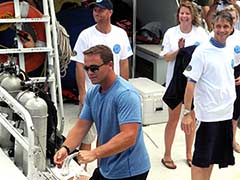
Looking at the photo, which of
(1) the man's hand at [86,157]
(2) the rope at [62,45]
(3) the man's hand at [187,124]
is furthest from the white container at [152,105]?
(1) the man's hand at [86,157]

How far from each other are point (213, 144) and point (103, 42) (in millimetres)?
1188

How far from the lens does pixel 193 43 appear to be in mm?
4609

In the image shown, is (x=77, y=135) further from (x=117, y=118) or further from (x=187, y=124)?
(x=187, y=124)

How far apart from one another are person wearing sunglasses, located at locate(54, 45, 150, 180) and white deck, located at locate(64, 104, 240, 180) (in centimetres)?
160

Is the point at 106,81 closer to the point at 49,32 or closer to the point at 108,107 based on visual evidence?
the point at 108,107

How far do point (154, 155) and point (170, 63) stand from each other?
3.31 feet

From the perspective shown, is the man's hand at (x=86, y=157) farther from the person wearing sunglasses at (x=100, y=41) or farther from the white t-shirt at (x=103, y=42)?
the white t-shirt at (x=103, y=42)

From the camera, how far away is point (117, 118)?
120 inches


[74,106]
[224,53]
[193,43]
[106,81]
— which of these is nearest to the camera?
[106,81]

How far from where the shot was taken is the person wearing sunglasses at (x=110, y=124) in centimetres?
294

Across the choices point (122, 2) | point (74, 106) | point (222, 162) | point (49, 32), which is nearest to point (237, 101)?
point (222, 162)

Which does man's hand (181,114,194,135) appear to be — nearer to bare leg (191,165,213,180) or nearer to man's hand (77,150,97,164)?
bare leg (191,165,213,180)

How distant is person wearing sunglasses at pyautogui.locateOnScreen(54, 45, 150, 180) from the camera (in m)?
2.94

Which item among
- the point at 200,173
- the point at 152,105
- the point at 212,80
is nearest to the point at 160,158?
the point at 152,105
